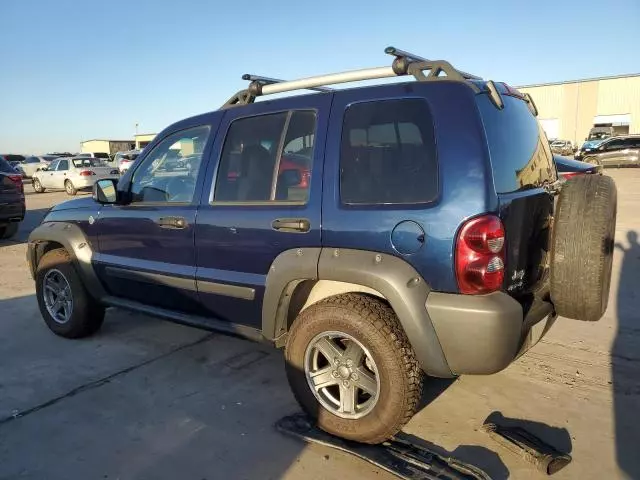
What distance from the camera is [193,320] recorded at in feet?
11.9

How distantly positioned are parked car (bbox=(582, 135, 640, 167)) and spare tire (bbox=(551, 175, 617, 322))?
2427 centimetres

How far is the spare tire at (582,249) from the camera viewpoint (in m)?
2.69

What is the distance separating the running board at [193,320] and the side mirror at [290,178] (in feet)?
3.18

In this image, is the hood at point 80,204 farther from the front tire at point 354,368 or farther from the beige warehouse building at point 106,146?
the beige warehouse building at point 106,146

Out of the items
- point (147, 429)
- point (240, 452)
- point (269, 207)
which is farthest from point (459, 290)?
point (147, 429)

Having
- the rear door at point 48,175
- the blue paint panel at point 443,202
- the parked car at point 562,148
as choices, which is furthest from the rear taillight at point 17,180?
the parked car at point 562,148

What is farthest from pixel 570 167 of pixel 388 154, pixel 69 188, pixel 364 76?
pixel 69 188

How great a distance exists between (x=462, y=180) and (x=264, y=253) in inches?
50.0

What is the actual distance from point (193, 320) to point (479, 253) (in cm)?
212

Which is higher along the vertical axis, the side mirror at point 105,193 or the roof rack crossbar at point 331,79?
the roof rack crossbar at point 331,79

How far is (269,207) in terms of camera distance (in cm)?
313

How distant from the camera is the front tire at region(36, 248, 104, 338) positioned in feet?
14.7

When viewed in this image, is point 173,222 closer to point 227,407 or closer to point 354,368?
point 227,407

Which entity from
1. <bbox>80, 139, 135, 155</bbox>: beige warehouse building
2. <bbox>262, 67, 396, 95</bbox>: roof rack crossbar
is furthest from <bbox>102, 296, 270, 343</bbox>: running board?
<bbox>80, 139, 135, 155</bbox>: beige warehouse building
